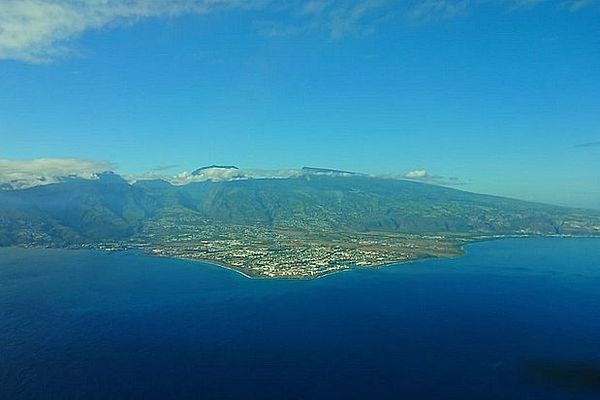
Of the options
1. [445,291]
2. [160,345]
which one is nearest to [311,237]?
[445,291]

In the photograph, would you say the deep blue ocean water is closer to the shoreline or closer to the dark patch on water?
the dark patch on water

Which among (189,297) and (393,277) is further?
(393,277)

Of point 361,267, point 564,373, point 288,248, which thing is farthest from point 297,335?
point 288,248

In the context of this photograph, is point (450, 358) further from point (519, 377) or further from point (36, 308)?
point (36, 308)

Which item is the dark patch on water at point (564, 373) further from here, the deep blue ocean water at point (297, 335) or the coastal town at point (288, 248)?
the coastal town at point (288, 248)

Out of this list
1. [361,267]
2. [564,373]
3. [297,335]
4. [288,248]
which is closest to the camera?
[564,373]

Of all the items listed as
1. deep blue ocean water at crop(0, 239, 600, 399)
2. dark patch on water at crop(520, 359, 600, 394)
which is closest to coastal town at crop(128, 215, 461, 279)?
deep blue ocean water at crop(0, 239, 600, 399)

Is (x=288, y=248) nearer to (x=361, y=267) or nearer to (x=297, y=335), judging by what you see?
(x=361, y=267)

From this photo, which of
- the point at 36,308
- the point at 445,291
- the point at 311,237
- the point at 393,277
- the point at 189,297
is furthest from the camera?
the point at 311,237

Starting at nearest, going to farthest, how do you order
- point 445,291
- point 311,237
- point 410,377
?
point 410,377
point 445,291
point 311,237
